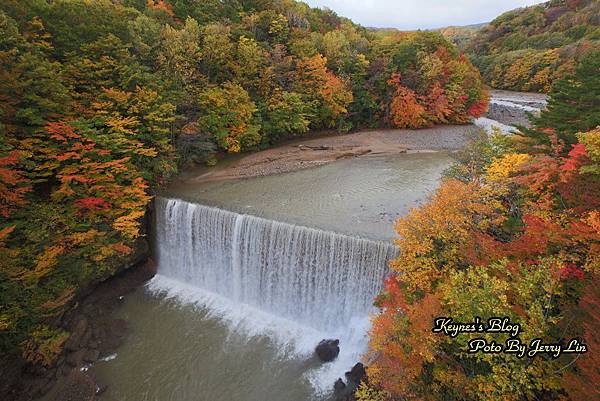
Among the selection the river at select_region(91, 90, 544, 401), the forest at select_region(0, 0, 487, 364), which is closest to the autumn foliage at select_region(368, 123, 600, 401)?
the river at select_region(91, 90, 544, 401)

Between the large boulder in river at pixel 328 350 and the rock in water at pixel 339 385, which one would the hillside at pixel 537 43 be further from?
the rock in water at pixel 339 385

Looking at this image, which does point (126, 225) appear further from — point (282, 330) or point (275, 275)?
point (282, 330)

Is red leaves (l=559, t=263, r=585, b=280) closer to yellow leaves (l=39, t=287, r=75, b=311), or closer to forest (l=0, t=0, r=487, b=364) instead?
forest (l=0, t=0, r=487, b=364)

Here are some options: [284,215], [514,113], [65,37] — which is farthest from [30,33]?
[514,113]

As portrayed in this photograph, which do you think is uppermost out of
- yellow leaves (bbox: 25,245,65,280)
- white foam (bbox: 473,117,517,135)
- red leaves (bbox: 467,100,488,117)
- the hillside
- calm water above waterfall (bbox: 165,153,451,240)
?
the hillside

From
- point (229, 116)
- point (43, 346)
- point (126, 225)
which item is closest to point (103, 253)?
point (126, 225)

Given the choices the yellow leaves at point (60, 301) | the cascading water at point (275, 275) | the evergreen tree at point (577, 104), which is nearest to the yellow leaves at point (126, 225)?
the cascading water at point (275, 275)

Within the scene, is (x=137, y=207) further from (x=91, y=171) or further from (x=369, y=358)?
(x=369, y=358)
